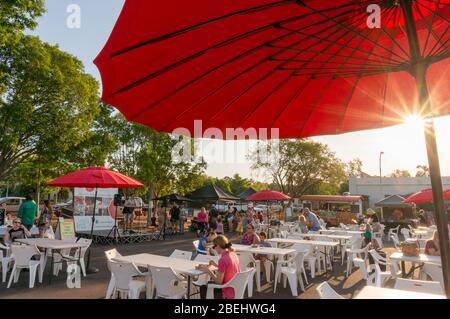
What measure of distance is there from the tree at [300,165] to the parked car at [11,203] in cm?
2589

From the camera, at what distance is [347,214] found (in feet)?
87.4

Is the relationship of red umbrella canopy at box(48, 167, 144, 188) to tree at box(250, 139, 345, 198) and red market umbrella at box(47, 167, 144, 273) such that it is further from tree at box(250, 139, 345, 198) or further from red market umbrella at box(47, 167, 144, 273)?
tree at box(250, 139, 345, 198)

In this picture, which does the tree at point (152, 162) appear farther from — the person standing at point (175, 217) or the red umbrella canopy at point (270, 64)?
the red umbrella canopy at point (270, 64)

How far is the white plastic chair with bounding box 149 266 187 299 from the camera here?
533 centimetres

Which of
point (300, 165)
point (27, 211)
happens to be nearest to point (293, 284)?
point (27, 211)

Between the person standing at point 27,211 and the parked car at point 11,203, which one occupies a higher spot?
→ the parked car at point 11,203

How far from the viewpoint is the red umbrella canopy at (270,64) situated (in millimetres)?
1685

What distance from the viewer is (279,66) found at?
8.33 feet

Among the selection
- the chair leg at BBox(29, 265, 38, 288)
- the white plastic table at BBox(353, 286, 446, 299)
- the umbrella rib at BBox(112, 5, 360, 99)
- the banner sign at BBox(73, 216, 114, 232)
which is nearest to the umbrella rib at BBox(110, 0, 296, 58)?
the umbrella rib at BBox(112, 5, 360, 99)

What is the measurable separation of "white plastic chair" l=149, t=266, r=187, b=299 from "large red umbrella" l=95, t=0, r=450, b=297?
3067mm

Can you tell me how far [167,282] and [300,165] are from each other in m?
36.6

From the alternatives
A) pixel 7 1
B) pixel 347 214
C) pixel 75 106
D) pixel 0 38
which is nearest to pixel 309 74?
pixel 0 38

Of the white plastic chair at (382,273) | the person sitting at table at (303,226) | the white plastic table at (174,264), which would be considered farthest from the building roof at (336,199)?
the white plastic table at (174,264)
